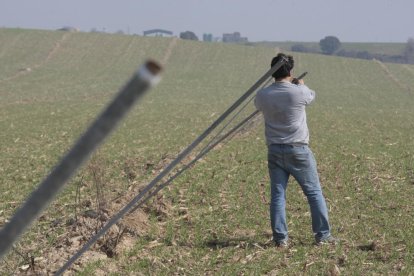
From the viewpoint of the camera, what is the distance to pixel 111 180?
10984 millimetres

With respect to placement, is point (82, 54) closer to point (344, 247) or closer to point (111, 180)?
point (111, 180)

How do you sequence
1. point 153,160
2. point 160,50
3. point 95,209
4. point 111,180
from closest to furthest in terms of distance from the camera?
point 95,209 → point 111,180 → point 153,160 → point 160,50

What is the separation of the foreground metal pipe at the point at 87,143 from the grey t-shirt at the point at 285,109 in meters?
5.20

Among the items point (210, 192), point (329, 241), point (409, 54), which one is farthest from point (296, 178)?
point (409, 54)

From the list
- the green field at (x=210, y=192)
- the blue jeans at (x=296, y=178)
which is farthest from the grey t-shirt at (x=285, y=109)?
the green field at (x=210, y=192)

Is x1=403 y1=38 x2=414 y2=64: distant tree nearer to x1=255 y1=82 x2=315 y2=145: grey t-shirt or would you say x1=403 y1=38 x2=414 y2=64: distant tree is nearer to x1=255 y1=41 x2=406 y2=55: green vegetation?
x1=255 y1=41 x2=406 y2=55: green vegetation

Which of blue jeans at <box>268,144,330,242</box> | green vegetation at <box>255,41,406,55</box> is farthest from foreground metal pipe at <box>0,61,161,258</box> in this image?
green vegetation at <box>255,41,406,55</box>

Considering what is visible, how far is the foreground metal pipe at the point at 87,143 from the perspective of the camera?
116cm

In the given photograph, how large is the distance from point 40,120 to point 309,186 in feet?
58.8

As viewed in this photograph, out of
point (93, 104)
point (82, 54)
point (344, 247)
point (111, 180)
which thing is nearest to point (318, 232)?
point (344, 247)

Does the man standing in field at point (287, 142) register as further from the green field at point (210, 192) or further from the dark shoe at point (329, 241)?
the green field at point (210, 192)

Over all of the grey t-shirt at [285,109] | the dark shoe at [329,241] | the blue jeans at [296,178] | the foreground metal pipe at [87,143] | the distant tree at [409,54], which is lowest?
the distant tree at [409,54]

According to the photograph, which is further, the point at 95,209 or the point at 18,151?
the point at 18,151

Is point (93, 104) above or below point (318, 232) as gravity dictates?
below
